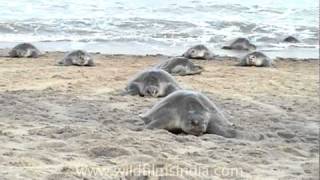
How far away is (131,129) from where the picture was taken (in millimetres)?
5598

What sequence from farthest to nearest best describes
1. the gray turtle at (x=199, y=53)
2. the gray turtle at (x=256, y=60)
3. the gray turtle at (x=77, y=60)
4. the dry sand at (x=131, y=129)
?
the gray turtle at (x=199, y=53) → the gray turtle at (x=256, y=60) → the gray turtle at (x=77, y=60) → the dry sand at (x=131, y=129)

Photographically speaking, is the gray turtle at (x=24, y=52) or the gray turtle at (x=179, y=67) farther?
the gray turtle at (x=24, y=52)

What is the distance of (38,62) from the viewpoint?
11023 mm

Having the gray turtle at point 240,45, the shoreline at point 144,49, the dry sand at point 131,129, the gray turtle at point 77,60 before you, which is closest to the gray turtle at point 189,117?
the dry sand at point 131,129

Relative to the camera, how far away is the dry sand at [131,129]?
4.20m

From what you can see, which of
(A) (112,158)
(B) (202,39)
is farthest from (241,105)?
(B) (202,39)

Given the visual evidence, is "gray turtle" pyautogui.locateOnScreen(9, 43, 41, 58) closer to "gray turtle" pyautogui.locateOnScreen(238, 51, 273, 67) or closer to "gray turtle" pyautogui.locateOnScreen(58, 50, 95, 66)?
"gray turtle" pyautogui.locateOnScreen(58, 50, 95, 66)

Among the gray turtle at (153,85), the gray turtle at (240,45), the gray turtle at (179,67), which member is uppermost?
the gray turtle at (153,85)

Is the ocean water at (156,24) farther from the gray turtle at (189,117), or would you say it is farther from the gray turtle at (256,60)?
the gray turtle at (189,117)

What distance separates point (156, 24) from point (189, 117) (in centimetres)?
1273

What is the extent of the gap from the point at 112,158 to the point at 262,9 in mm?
18927

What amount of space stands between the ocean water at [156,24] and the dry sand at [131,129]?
4642 mm

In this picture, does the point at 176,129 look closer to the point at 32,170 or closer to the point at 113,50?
the point at 32,170

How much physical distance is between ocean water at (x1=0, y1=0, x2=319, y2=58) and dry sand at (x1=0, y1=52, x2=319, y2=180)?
4.64 m
